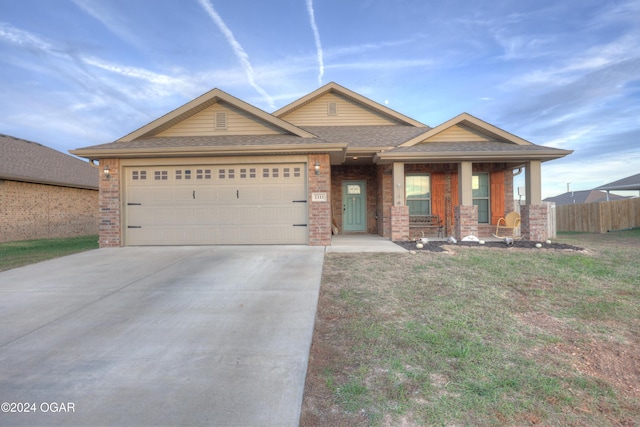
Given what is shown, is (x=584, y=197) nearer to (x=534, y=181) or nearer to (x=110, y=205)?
(x=534, y=181)

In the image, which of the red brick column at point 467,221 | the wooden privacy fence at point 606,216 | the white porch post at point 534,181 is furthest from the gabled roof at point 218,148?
the wooden privacy fence at point 606,216

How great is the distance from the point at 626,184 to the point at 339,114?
2065 cm

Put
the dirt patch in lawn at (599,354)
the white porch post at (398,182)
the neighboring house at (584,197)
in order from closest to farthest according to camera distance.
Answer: the dirt patch in lawn at (599,354) → the white porch post at (398,182) → the neighboring house at (584,197)

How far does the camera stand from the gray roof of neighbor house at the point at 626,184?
69.8ft

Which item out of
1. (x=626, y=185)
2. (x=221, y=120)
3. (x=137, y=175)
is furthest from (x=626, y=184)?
(x=137, y=175)

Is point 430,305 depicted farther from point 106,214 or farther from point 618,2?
point 618,2

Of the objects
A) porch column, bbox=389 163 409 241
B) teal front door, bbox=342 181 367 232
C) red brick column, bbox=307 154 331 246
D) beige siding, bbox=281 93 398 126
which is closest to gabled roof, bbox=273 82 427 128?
beige siding, bbox=281 93 398 126

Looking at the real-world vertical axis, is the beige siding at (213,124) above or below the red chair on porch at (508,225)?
above

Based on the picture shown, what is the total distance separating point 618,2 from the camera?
10.4 metres

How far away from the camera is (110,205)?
9789 millimetres

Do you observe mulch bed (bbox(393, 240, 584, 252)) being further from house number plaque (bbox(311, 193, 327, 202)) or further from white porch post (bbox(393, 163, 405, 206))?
house number plaque (bbox(311, 193, 327, 202))

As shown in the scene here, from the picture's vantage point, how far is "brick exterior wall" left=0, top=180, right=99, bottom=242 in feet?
48.2

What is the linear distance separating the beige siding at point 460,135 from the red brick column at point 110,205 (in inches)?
407

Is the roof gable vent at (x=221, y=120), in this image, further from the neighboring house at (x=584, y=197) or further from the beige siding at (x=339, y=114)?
the neighboring house at (x=584, y=197)
